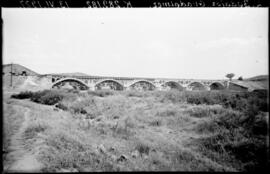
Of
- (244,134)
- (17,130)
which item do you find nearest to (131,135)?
(244,134)

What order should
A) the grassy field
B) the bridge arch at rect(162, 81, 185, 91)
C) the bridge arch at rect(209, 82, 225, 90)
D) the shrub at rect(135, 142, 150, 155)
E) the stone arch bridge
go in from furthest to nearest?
the bridge arch at rect(209, 82, 225, 90) < the bridge arch at rect(162, 81, 185, 91) < the stone arch bridge < the shrub at rect(135, 142, 150, 155) < the grassy field

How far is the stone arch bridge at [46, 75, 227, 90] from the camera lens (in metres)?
27.9

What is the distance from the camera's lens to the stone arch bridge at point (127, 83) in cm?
2786

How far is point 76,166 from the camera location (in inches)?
127

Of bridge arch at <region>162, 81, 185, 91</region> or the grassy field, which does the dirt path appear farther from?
bridge arch at <region>162, 81, 185, 91</region>

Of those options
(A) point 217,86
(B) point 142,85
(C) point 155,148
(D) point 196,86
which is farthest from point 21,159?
(A) point 217,86

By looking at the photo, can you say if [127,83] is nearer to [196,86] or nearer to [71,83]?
[71,83]

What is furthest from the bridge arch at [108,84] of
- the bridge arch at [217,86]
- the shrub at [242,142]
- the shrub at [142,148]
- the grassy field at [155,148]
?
the shrub at [142,148]

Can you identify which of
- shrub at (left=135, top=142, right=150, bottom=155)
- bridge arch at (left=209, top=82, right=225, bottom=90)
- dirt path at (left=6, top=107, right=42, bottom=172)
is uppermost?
bridge arch at (left=209, top=82, right=225, bottom=90)

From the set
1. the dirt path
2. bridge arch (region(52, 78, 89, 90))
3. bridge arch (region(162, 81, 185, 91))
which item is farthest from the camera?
bridge arch (region(162, 81, 185, 91))

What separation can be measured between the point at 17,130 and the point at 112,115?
13.9ft

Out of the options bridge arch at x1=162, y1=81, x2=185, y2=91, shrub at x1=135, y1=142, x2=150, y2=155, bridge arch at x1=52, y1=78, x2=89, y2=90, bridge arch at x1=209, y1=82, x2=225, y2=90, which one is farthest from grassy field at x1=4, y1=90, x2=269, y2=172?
bridge arch at x1=209, y1=82, x2=225, y2=90

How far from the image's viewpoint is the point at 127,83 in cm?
3225

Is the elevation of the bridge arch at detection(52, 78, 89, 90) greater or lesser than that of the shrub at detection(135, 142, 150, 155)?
greater
